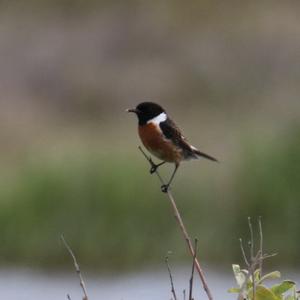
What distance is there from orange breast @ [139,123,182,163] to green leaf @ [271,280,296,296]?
2815 mm

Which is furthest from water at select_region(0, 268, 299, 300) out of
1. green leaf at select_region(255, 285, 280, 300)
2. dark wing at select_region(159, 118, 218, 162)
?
green leaf at select_region(255, 285, 280, 300)

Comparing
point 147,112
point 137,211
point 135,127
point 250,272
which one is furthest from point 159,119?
point 135,127

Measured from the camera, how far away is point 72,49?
22.6 meters

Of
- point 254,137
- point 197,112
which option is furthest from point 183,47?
point 254,137

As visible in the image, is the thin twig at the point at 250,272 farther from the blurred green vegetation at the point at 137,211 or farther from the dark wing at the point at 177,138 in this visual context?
the blurred green vegetation at the point at 137,211

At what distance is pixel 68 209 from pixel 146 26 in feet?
32.7

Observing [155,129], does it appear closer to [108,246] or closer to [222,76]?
[108,246]

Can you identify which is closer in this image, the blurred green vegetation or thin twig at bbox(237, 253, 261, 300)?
thin twig at bbox(237, 253, 261, 300)

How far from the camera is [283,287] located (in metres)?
4.26

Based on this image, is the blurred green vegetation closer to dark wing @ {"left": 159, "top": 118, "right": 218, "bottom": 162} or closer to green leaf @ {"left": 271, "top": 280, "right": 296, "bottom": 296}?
dark wing @ {"left": 159, "top": 118, "right": 218, "bottom": 162}

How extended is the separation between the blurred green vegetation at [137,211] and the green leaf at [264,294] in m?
8.67

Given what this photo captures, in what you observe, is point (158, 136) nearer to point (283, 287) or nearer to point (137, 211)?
point (283, 287)

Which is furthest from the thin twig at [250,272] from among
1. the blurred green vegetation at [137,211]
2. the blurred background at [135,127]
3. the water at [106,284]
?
the blurred green vegetation at [137,211]

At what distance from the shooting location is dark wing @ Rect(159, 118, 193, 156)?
7109 mm
